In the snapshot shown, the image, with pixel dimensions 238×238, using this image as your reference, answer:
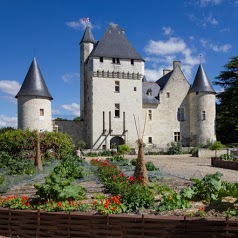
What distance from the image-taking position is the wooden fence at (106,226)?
4871 millimetres

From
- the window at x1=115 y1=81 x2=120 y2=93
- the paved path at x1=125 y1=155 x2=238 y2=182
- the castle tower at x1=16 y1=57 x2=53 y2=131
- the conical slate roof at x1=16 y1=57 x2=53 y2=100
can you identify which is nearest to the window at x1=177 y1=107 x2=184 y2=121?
the window at x1=115 y1=81 x2=120 y2=93

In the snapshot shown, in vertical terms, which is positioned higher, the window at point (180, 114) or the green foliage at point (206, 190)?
the window at point (180, 114)

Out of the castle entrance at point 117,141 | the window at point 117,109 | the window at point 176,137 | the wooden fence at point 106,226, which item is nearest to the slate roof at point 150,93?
the window at point 117,109

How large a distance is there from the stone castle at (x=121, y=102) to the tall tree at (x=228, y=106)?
7.78 feet

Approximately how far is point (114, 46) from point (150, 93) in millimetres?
7196

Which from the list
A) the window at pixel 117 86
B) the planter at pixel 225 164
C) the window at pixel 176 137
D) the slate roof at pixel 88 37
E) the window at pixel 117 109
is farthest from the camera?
the window at pixel 176 137

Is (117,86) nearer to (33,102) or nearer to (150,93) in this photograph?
(150,93)

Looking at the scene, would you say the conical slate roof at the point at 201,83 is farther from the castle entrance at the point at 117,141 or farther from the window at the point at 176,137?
the castle entrance at the point at 117,141

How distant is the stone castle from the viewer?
3350 cm

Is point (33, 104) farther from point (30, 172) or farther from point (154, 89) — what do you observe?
point (30, 172)

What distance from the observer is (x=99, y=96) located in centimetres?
3581

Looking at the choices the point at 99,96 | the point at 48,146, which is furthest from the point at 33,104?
the point at 48,146

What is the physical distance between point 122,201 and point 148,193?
593mm

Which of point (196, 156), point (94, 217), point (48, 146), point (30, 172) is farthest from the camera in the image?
point (196, 156)
